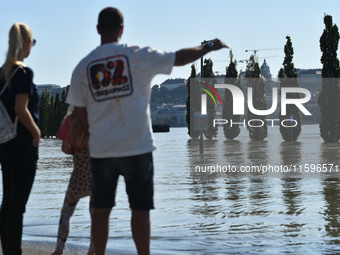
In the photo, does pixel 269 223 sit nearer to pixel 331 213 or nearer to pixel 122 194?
pixel 331 213

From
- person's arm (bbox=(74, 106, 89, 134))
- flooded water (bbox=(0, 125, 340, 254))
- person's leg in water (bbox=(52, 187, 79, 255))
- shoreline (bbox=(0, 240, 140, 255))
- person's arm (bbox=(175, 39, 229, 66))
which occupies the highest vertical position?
person's arm (bbox=(175, 39, 229, 66))

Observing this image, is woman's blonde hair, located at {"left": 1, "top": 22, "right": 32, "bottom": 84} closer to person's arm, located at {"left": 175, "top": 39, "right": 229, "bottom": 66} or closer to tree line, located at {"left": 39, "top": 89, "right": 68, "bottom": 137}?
person's arm, located at {"left": 175, "top": 39, "right": 229, "bottom": 66}

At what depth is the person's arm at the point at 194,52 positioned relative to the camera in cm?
392

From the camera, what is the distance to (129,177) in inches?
157

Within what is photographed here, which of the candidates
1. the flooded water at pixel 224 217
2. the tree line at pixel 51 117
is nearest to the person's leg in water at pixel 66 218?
the flooded water at pixel 224 217

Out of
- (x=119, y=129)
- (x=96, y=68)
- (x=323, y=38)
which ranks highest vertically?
(x=323, y=38)

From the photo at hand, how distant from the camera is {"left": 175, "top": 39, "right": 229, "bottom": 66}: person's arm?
3920 mm

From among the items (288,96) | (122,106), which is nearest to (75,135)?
(122,106)

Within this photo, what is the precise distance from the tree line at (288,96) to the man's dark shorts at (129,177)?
29013 mm

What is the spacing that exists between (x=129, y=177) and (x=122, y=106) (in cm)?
42

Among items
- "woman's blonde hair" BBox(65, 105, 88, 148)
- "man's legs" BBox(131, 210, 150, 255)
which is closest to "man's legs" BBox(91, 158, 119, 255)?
"man's legs" BBox(131, 210, 150, 255)

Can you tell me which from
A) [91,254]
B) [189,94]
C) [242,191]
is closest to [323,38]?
[189,94]

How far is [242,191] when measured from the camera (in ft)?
38.3

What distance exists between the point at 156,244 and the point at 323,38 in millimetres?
41767
